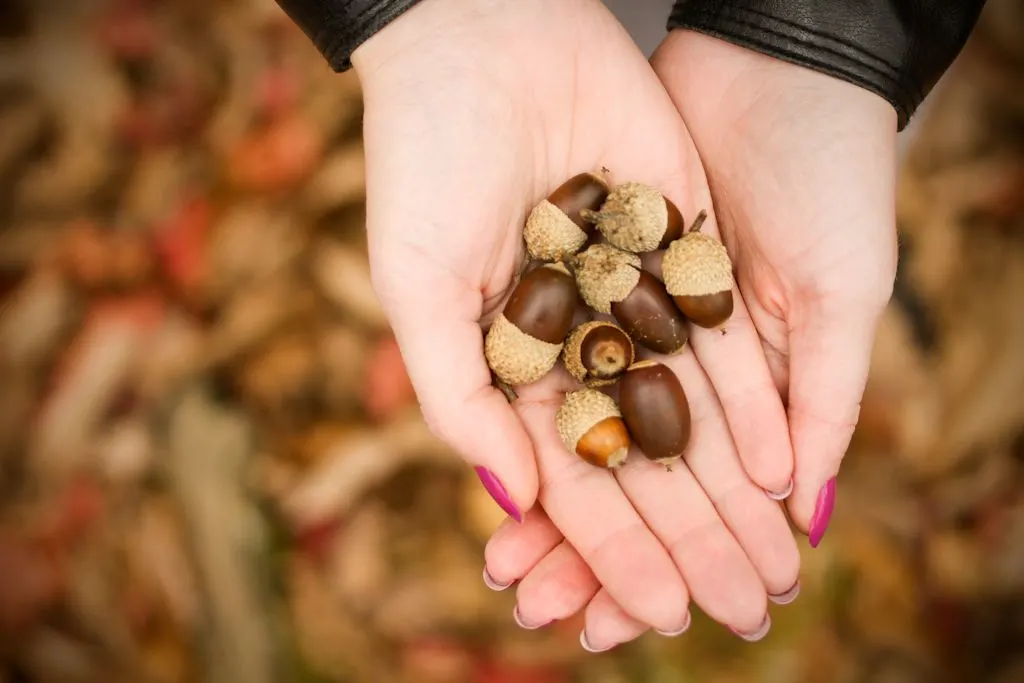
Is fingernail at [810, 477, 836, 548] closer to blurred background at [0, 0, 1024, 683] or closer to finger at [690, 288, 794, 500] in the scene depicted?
finger at [690, 288, 794, 500]

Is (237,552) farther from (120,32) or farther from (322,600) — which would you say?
(120,32)

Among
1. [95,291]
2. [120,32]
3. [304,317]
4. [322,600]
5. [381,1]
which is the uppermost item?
[120,32]

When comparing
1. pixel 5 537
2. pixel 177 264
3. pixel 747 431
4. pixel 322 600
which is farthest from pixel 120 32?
pixel 747 431

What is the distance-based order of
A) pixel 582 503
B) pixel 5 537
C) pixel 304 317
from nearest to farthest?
pixel 582 503, pixel 5 537, pixel 304 317

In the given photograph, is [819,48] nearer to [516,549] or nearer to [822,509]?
[822,509]

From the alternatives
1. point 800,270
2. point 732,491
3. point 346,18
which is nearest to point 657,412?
point 732,491

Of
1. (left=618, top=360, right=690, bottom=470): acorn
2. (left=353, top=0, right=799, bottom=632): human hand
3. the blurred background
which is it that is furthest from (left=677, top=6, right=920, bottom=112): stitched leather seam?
(left=618, top=360, right=690, bottom=470): acorn

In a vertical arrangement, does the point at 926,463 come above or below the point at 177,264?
→ below
